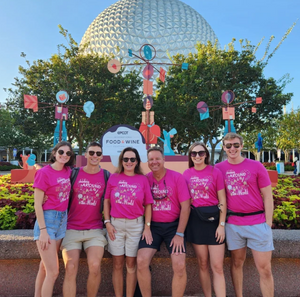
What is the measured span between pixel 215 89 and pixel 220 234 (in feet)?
61.3

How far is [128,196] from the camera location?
3568 millimetres

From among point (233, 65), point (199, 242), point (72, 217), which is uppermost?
point (233, 65)

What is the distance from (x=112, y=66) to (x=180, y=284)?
918 cm

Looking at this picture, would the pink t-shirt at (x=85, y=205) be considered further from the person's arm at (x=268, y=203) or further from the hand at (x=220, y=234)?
the person's arm at (x=268, y=203)

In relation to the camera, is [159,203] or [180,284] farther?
[159,203]

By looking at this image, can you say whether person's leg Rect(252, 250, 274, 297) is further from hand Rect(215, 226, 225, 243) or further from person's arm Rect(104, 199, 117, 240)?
person's arm Rect(104, 199, 117, 240)

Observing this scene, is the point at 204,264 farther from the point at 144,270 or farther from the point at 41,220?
the point at 41,220

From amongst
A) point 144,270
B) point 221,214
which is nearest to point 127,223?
point 144,270

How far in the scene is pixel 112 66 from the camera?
10781 millimetres

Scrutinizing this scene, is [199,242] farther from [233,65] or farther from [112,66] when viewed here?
[233,65]

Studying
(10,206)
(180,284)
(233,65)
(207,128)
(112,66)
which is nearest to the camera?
(180,284)

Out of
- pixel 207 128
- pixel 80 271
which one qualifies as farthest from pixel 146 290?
pixel 207 128

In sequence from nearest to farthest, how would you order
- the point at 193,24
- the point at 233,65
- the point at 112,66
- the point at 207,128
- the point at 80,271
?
1. the point at 80,271
2. the point at 112,66
3. the point at 233,65
4. the point at 207,128
5. the point at 193,24

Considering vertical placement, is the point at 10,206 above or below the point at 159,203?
below
